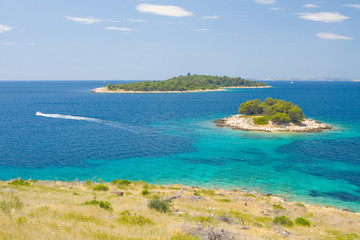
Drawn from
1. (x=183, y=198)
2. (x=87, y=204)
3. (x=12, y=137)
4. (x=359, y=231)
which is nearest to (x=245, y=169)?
(x=183, y=198)

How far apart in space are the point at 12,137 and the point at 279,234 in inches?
2723

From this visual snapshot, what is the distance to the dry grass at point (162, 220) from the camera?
43.5ft

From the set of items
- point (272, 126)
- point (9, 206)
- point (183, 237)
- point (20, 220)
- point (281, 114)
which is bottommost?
point (272, 126)

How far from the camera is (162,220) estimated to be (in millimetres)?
18109

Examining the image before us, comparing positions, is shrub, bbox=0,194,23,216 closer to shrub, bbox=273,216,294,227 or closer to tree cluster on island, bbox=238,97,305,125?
shrub, bbox=273,216,294,227

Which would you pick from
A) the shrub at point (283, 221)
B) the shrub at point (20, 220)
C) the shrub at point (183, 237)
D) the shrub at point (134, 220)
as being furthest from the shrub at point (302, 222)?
the shrub at point (20, 220)

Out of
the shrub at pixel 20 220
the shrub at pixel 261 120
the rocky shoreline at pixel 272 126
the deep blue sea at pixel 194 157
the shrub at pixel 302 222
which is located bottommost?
the deep blue sea at pixel 194 157

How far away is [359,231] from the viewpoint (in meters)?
22.0

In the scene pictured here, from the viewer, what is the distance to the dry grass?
1326 cm

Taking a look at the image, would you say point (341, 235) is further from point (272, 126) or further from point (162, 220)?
point (272, 126)

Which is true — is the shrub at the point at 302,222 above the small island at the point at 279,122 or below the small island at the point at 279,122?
below

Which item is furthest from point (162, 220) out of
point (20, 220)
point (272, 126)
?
point (272, 126)

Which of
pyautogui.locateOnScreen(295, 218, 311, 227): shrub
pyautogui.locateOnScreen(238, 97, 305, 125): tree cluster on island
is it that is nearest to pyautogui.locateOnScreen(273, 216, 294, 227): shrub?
pyautogui.locateOnScreen(295, 218, 311, 227): shrub

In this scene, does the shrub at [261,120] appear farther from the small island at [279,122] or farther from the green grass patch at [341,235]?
the green grass patch at [341,235]
